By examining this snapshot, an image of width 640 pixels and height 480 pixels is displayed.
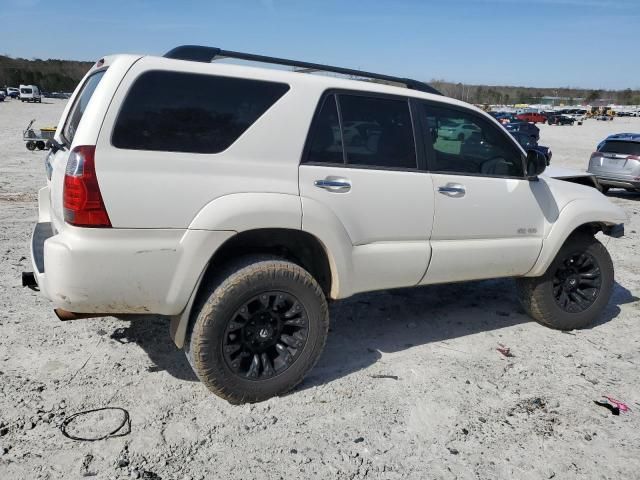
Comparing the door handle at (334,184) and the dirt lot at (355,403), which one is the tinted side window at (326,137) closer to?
the door handle at (334,184)

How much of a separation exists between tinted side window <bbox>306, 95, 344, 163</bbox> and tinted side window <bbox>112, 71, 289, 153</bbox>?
350 mm

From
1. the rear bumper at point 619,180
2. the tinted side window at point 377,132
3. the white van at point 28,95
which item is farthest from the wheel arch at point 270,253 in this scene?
the white van at point 28,95

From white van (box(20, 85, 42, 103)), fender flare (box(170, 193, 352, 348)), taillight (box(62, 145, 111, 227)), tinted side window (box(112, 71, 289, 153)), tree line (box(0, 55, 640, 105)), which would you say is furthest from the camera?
tree line (box(0, 55, 640, 105))

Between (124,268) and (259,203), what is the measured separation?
2.67 feet

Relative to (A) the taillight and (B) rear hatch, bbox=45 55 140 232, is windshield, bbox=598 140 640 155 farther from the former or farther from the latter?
(A) the taillight

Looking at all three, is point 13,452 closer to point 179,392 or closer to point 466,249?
point 179,392

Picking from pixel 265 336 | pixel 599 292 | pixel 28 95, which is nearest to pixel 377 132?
pixel 265 336

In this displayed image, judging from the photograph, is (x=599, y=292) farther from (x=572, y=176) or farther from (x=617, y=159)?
(x=617, y=159)

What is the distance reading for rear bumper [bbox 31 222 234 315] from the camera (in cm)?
290

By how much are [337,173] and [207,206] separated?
2.88 feet

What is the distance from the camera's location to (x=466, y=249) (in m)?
4.15

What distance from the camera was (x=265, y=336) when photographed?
346 centimetres

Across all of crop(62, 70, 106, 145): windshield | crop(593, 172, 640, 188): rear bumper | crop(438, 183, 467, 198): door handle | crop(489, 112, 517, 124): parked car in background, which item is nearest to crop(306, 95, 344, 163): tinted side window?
crop(438, 183, 467, 198): door handle

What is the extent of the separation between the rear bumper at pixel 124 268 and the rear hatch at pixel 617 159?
514 inches
